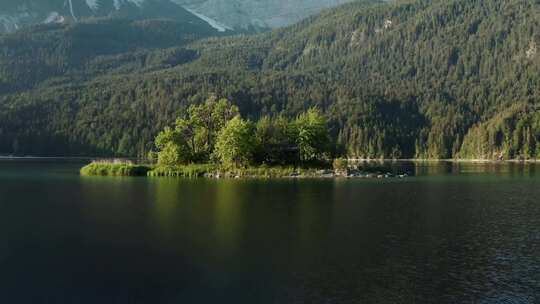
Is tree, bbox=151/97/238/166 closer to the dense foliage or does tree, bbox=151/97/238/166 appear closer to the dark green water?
the dense foliage

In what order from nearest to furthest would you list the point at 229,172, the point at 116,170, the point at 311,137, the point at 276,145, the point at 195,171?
1. the point at 229,172
2. the point at 195,171
3. the point at 311,137
4. the point at 116,170
5. the point at 276,145

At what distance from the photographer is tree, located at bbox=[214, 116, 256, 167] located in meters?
142

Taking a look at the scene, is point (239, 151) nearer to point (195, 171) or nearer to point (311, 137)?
point (195, 171)

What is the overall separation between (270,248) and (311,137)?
9739 centimetres

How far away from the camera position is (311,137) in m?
149

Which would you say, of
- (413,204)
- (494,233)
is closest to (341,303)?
(494,233)

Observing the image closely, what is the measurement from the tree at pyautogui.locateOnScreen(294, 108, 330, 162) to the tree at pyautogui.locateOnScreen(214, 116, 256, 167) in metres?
12.0

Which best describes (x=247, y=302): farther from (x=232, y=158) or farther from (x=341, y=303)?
(x=232, y=158)

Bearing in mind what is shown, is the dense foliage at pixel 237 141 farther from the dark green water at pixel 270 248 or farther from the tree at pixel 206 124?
the dark green water at pixel 270 248

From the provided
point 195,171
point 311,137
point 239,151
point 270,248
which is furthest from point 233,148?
point 270,248

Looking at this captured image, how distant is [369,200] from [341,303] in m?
51.2

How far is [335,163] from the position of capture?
148250mm

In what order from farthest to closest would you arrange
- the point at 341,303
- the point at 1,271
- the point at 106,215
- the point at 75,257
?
the point at 106,215 → the point at 75,257 → the point at 1,271 → the point at 341,303

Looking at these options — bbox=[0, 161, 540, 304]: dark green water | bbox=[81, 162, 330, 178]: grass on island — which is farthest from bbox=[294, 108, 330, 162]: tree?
bbox=[0, 161, 540, 304]: dark green water
